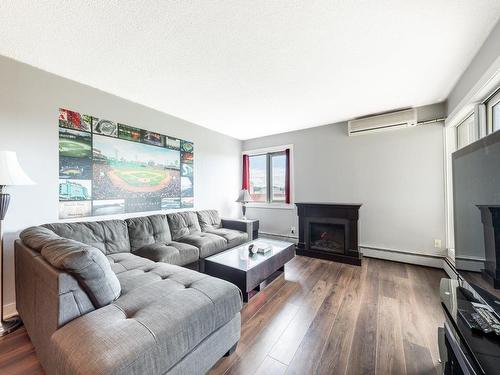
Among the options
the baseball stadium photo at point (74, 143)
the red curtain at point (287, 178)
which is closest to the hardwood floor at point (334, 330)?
the baseball stadium photo at point (74, 143)

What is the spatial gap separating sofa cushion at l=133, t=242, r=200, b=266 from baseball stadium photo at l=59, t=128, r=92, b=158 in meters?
1.28

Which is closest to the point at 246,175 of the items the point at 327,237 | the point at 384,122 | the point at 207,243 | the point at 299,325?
the point at 327,237

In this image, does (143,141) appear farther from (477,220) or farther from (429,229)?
(429,229)

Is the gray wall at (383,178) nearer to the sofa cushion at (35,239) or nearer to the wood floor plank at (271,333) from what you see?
the wood floor plank at (271,333)

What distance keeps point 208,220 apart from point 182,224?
0.54 m

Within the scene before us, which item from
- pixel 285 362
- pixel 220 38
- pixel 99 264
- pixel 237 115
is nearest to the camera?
pixel 99 264

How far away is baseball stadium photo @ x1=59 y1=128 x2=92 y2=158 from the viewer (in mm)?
2197

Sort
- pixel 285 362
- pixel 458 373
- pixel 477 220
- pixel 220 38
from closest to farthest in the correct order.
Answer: pixel 458 373, pixel 477 220, pixel 285 362, pixel 220 38

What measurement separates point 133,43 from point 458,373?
282cm

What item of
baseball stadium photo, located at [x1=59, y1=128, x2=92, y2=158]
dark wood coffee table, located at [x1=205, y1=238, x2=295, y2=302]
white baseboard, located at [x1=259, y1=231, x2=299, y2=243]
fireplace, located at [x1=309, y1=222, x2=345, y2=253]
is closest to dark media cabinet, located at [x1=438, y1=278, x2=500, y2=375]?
dark wood coffee table, located at [x1=205, y1=238, x2=295, y2=302]

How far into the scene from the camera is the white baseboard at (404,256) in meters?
2.83

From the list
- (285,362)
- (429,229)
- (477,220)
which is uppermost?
(477,220)

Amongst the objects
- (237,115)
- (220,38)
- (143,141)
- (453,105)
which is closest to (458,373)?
(220,38)

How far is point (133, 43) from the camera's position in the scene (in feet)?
5.48
